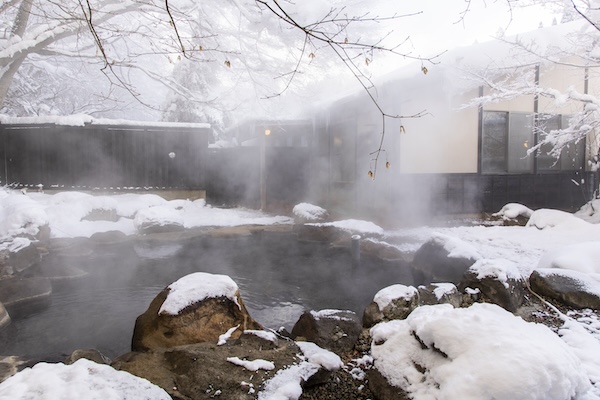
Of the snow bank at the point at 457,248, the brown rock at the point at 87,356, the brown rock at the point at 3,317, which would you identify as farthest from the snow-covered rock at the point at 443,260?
the brown rock at the point at 3,317

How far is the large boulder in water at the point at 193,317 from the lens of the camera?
9.66 ft

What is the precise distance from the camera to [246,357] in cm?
243

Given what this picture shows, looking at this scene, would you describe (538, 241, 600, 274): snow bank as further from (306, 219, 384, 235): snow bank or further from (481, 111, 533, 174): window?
(481, 111, 533, 174): window

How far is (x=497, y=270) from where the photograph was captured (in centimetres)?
393

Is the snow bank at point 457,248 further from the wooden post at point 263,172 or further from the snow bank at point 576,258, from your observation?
the wooden post at point 263,172

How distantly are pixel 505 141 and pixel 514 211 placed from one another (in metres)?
1.98

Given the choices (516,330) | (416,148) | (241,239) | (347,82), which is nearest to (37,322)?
(241,239)

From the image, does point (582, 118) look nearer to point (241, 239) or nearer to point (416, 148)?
point (416, 148)

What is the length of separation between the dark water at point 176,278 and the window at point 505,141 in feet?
17.5

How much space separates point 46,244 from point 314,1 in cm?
842

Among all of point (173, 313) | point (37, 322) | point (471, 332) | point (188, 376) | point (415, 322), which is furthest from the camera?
point (37, 322)

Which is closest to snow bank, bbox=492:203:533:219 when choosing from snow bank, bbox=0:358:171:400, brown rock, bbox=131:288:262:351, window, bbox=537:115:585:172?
window, bbox=537:115:585:172

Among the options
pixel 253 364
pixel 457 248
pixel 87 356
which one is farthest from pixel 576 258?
pixel 87 356

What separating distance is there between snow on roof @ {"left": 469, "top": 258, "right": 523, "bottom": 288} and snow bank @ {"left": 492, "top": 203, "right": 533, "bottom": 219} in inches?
227
